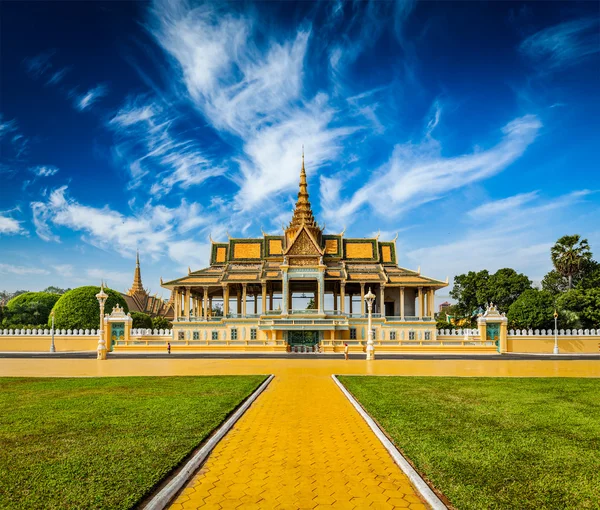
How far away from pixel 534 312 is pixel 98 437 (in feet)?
149

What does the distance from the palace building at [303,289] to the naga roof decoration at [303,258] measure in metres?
0.11

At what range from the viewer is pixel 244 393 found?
→ 13.4 meters

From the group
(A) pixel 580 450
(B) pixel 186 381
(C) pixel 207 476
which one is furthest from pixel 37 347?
(A) pixel 580 450

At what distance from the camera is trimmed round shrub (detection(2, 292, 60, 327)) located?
61.8 m

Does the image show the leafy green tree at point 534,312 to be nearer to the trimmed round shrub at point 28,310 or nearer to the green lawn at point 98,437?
the green lawn at point 98,437

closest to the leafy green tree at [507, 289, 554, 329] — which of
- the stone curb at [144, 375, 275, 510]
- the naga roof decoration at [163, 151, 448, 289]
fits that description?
the naga roof decoration at [163, 151, 448, 289]

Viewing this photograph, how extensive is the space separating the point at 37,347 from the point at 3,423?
1471 inches

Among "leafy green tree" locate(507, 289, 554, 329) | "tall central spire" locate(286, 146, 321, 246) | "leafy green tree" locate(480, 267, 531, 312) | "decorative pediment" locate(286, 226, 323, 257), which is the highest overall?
"tall central spire" locate(286, 146, 321, 246)

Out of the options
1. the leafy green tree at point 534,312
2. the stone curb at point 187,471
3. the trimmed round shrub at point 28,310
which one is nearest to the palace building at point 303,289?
the leafy green tree at point 534,312

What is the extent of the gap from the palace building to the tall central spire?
0.12m

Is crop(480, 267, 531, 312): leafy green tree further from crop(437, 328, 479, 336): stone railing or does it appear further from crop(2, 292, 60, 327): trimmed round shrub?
crop(2, 292, 60, 327): trimmed round shrub

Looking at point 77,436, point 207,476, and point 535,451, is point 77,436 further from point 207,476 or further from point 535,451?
point 535,451

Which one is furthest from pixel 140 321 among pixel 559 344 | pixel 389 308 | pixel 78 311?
pixel 559 344

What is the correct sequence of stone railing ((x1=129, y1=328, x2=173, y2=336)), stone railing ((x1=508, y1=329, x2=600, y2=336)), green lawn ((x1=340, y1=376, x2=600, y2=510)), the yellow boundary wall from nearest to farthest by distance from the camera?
1. green lawn ((x1=340, y1=376, x2=600, y2=510))
2. the yellow boundary wall
3. stone railing ((x1=508, y1=329, x2=600, y2=336))
4. stone railing ((x1=129, y1=328, x2=173, y2=336))
